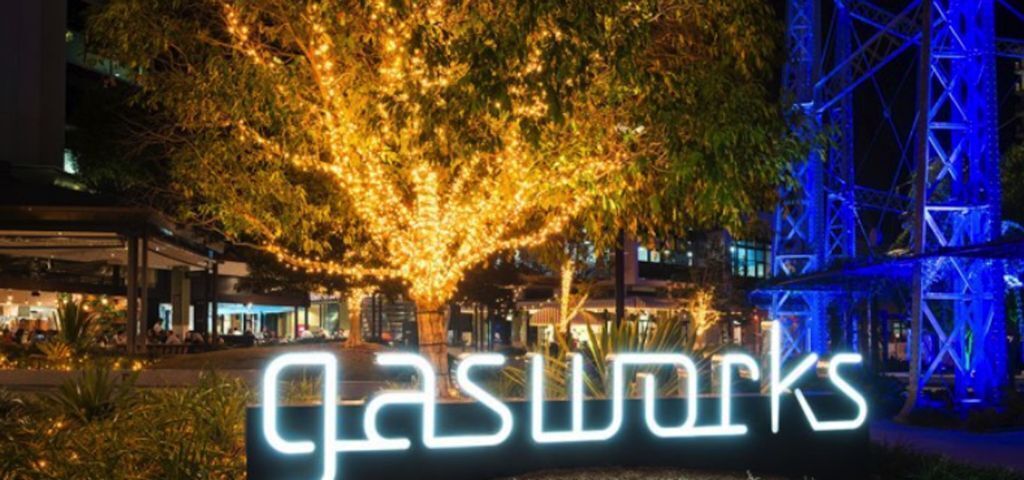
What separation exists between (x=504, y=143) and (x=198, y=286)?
2064 inches

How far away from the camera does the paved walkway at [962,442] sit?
16562mm

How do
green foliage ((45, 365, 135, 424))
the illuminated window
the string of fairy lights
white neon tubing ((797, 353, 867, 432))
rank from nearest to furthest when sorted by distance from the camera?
white neon tubing ((797, 353, 867, 432)), the string of fairy lights, green foliage ((45, 365, 135, 424)), the illuminated window

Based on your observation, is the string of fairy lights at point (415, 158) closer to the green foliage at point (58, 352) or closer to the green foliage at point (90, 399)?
the green foliage at point (90, 399)

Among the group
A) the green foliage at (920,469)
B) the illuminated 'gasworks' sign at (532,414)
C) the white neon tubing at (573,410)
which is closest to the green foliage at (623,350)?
the illuminated 'gasworks' sign at (532,414)

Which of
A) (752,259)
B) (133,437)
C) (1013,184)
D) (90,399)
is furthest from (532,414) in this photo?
(752,259)

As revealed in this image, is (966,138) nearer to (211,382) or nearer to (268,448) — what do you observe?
(211,382)

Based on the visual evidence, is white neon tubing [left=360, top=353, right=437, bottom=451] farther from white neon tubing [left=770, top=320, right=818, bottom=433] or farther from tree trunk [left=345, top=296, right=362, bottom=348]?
tree trunk [left=345, top=296, right=362, bottom=348]

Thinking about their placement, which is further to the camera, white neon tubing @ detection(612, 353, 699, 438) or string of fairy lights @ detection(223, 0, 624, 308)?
string of fairy lights @ detection(223, 0, 624, 308)

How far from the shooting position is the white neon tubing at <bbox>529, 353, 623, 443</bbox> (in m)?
11.1

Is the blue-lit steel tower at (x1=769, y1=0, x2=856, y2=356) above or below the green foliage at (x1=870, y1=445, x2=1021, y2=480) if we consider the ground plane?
above

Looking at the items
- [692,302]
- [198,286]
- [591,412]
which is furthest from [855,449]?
[198,286]

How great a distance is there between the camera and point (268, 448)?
387 inches

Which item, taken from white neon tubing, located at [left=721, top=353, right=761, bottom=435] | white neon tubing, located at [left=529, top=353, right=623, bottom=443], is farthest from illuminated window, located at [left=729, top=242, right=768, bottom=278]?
white neon tubing, located at [left=529, top=353, right=623, bottom=443]

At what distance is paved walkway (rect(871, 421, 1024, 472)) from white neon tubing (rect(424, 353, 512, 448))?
6.71m
